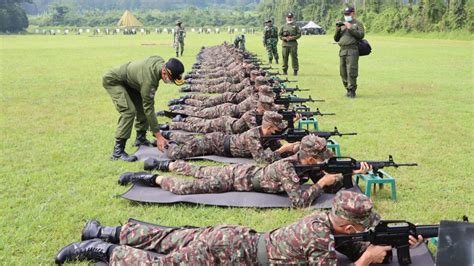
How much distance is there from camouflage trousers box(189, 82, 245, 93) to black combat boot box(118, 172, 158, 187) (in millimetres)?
5977

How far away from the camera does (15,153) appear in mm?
8133

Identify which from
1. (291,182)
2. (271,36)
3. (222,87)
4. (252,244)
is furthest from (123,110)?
(271,36)

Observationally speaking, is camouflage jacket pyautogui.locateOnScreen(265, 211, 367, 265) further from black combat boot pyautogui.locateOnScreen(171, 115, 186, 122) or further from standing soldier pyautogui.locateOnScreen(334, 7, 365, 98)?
standing soldier pyautogui.locateOnScreen(334, 7, 365, 98)

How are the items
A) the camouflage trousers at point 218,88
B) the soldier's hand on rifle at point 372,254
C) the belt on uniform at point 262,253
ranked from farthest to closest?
1. the camouflage trousers at point 218,88
2. the soldier's hand on rifle at point 372,254
3. the belt on uniform at point 262,253

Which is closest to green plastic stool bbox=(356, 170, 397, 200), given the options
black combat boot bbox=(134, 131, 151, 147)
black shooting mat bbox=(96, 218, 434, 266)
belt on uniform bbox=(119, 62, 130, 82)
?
black shooting mat bbox=(96, 218, 434, 266)

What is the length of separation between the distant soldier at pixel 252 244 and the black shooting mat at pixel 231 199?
128cm

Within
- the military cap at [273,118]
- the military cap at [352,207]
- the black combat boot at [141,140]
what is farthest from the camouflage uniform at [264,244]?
the black combat boot at [141,140]

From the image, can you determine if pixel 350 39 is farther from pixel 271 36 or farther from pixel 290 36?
pixel 271 36

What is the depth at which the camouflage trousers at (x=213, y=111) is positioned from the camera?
9258 mm

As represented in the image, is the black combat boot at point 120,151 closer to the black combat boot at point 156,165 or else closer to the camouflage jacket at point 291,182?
the black combat boot at point 156,165

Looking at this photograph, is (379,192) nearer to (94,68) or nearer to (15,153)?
(15,153)

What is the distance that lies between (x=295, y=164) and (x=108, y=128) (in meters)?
5.74

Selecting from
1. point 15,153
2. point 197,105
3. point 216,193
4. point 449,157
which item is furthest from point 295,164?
point 197,105

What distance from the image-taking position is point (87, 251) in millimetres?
4312
